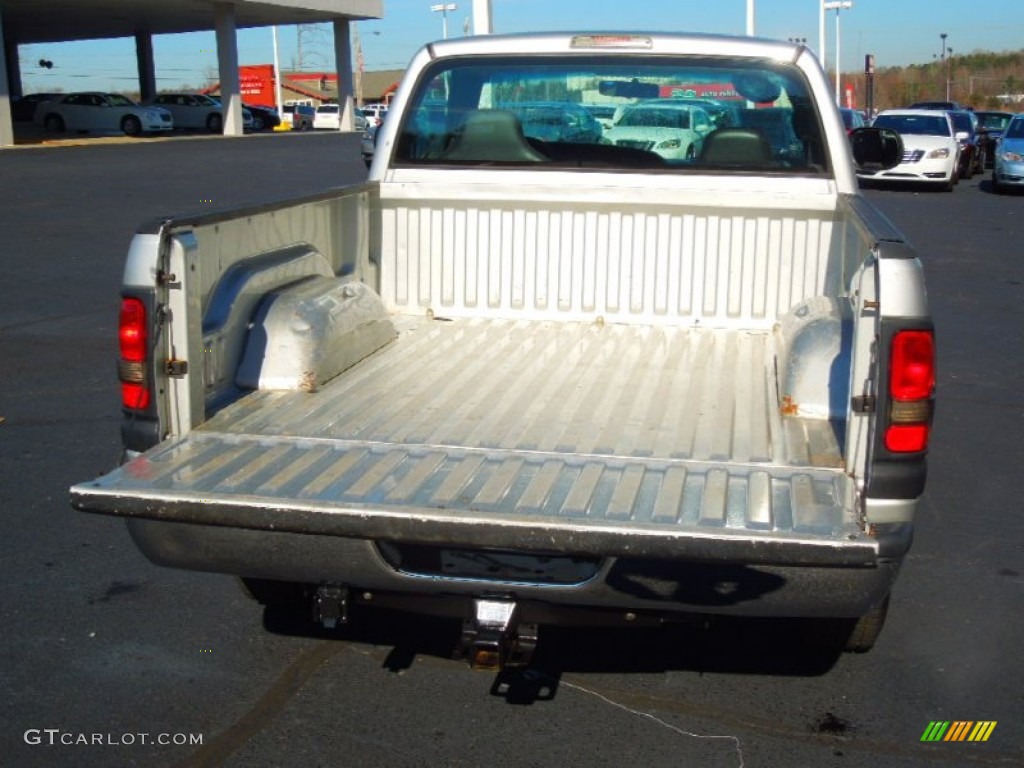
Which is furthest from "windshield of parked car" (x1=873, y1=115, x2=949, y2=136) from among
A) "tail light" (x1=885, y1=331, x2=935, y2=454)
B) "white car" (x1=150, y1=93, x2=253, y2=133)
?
"white car" (x1=150, y1=93, x2=253, y2=133)

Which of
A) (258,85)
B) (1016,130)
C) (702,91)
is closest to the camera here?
(702,91)

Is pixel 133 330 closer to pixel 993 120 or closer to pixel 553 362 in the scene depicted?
pixel 553 362

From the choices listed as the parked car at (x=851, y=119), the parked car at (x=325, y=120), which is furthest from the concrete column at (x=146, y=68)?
the parked car at (x=851, y=119)

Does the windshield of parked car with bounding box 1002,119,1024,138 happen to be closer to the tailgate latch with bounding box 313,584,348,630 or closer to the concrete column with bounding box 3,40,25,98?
the tailgate latch with bounding box 313,584,348,630

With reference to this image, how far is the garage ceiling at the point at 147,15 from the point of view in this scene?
1671 inches

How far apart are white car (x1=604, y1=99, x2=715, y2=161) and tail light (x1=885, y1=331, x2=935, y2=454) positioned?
2697 mm

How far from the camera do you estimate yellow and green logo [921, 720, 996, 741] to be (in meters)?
3.80

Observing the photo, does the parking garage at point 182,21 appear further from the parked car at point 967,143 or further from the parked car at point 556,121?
the parked car at point 556,121

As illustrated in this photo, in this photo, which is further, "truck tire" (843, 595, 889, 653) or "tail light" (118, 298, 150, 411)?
"truck tire" (843, 595, 889, 653)

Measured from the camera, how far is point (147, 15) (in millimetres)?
46969

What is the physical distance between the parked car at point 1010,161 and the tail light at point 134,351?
74.0 feet

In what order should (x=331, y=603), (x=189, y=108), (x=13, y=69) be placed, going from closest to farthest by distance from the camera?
1. (x=331, y=603)
2. (x=189, y=108)
3. (x=13, y=69)

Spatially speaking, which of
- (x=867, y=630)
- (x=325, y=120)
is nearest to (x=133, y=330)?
(x=867, y=630)

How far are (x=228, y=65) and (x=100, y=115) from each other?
18.1 ft
